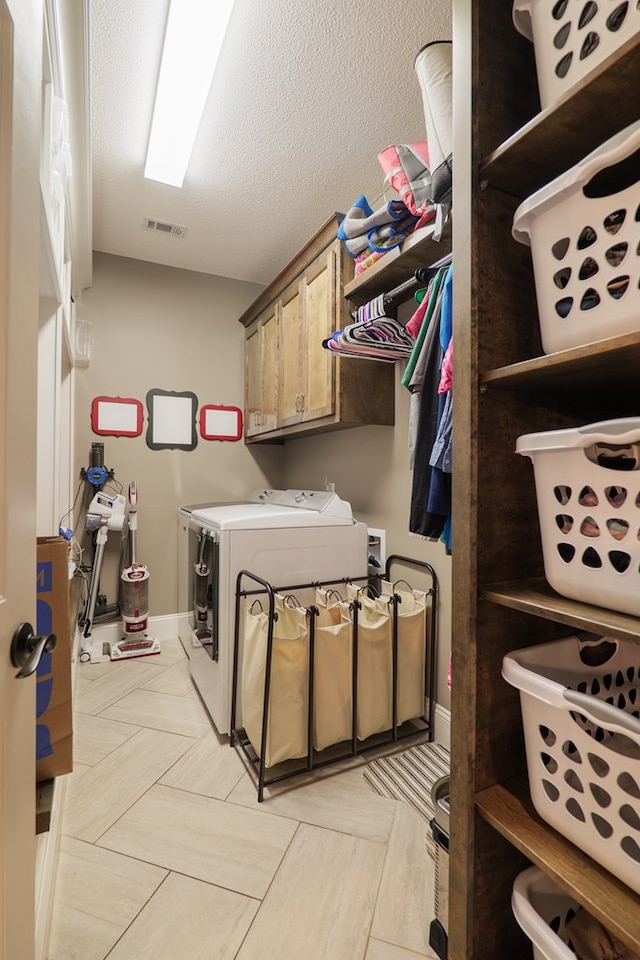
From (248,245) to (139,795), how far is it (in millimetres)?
3077

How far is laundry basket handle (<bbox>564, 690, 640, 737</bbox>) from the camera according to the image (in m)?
0.63

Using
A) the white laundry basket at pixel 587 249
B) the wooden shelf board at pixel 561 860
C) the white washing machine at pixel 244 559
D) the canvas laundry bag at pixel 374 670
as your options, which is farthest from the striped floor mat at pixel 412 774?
the white laundry basket at pixel 587 249

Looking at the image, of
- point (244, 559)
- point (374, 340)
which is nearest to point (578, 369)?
point (374, 340)

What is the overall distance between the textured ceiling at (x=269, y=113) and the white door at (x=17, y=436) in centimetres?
→ 113

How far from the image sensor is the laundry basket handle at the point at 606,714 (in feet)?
2.05

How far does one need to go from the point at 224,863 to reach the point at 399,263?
7.35 feet

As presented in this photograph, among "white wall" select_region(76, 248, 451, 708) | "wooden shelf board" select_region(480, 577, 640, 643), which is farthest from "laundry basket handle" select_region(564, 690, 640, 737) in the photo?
"white wall" select_region(76, 248, 451, 708)

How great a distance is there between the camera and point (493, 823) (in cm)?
85

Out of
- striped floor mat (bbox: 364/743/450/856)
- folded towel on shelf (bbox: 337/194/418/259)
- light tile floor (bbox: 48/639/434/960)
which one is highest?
folded towel on shelf (bbox: 337/194/418/259)

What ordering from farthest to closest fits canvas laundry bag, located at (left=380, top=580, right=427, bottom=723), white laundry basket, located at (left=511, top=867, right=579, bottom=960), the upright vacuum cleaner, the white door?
1. the upright vacuum cleaner
2. canvas laundry bag, located at (left=380, top=580, right=427, bottom=723)
3. white laundry basket, located at (left=511, top=867, right=579, bottom=960)
4. the white door

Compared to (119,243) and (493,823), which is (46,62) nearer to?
(119,243)

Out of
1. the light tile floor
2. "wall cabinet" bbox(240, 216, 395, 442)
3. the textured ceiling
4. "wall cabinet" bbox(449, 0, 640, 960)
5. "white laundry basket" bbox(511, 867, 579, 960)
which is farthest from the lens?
"wall cabinet" bbox(240, 216, 395, 442)

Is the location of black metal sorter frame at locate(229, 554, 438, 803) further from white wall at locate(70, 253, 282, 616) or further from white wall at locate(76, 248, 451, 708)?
white wall at locate(70, 253, 282, 616)

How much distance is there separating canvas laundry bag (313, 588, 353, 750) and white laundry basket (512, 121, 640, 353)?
4.63 feet
